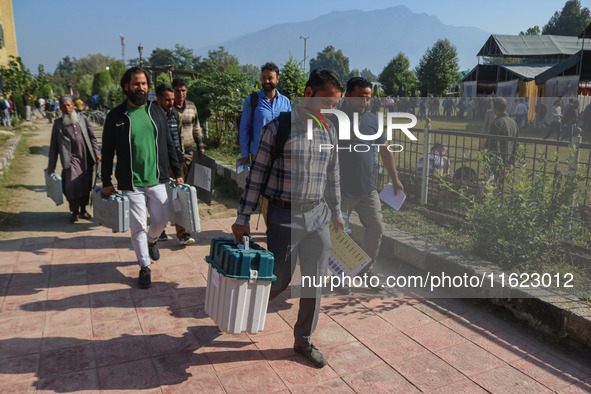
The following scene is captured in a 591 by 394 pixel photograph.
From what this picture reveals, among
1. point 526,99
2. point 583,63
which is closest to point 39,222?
point 583,63

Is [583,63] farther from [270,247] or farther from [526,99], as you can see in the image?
[270,247]

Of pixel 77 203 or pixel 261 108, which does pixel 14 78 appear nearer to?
pixel 77 203

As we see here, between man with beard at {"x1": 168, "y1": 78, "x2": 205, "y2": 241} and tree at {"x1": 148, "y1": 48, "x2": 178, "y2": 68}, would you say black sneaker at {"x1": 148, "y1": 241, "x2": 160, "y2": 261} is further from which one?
tree at {"x1": 148, "y1": 48, "x2": 178, "y2": 68}

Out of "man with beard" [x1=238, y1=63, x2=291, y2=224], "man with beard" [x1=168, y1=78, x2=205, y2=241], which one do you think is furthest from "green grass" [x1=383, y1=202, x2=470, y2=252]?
"man with beard" [x1=168, y1=78, x2=205, y2=241]

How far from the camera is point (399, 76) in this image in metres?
60.6

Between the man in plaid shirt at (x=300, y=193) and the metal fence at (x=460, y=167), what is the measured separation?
9.46 feet

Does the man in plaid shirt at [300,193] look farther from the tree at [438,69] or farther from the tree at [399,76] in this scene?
the tree at [399,76]

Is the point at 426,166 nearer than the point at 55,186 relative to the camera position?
No

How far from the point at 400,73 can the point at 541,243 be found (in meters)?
59.7

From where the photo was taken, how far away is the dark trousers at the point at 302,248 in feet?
10.3

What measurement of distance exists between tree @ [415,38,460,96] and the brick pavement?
5351 cm

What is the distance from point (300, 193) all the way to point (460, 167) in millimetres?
4262

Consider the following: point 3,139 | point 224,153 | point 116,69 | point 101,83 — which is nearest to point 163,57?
point 116,69

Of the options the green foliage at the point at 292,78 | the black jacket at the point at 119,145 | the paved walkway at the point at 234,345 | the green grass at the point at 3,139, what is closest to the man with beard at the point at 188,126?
the black jacket at the point at 119,145
